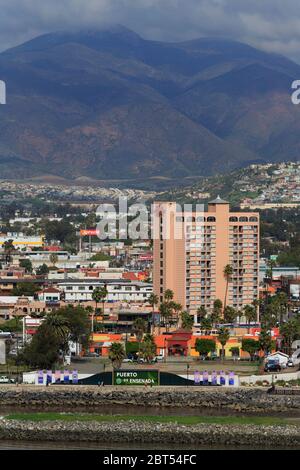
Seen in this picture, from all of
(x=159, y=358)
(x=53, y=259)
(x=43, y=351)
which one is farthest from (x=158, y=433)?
(x=53, y=259)

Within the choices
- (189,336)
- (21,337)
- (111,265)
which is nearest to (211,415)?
(189,336)

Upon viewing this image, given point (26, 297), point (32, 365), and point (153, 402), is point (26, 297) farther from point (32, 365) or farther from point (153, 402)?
point (153, 402)

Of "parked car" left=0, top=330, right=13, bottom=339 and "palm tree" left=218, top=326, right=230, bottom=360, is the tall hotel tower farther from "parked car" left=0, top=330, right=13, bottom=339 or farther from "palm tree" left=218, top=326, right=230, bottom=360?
"palm tree" left=218, top=326, right=230, bottom=360

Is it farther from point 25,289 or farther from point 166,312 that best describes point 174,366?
point 25,289

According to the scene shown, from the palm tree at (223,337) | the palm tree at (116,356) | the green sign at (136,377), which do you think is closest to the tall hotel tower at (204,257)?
the palm tree at (223,337)

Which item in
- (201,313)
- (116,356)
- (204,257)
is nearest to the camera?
(116,356)

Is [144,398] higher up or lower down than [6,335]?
lower down
